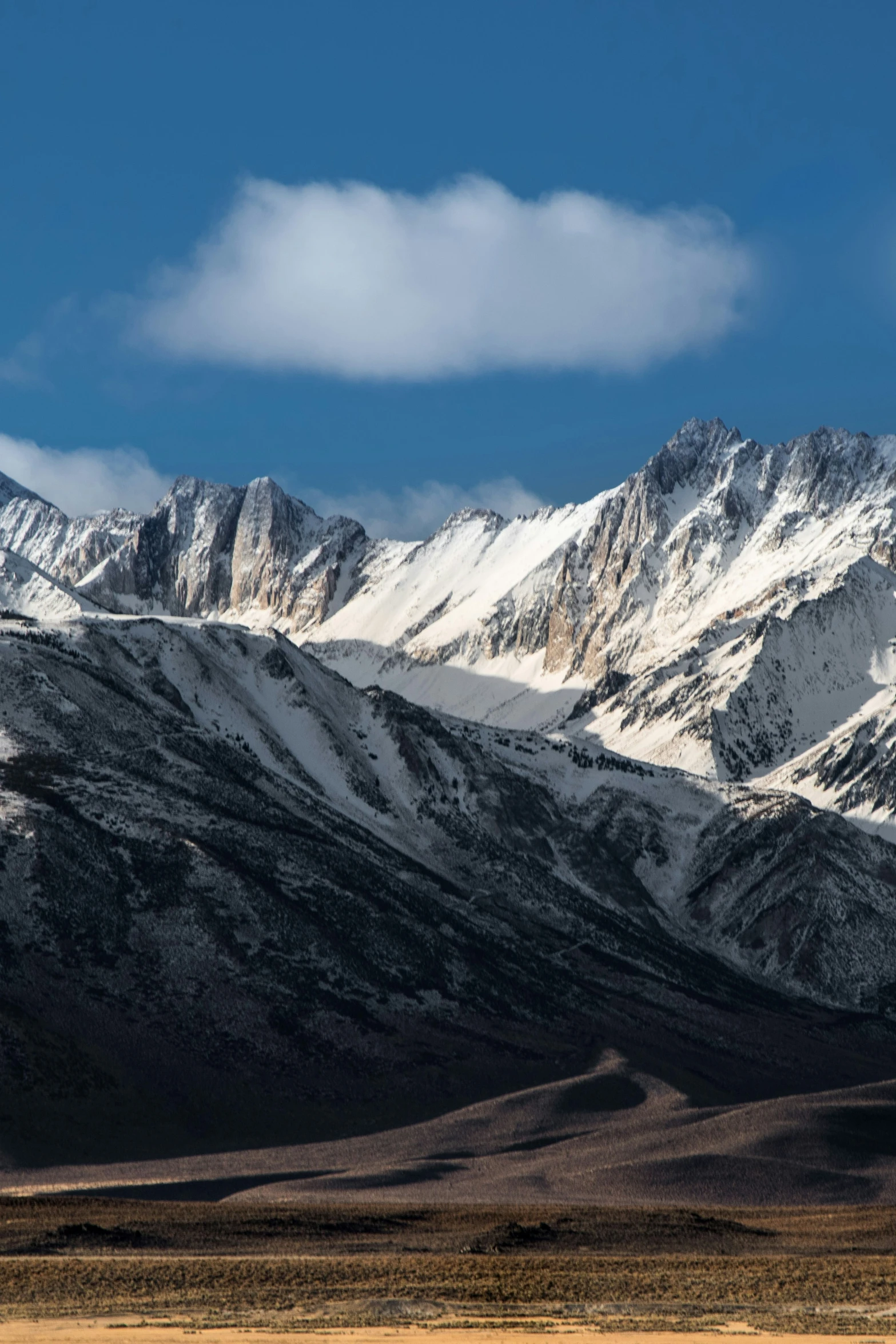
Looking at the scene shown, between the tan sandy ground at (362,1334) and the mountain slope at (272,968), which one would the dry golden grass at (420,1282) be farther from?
the mountain slope at (272,968)

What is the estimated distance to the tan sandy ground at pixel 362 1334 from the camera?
1761 inches

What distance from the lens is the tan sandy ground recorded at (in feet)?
147

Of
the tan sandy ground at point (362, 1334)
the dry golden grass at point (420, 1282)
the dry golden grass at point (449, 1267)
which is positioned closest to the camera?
the tan sandy ground at point (362, 1334)

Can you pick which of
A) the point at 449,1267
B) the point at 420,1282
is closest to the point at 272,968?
the point at 449,1267

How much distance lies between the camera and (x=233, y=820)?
16162cm

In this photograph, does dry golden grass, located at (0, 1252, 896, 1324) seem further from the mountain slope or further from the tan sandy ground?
the mountain slope

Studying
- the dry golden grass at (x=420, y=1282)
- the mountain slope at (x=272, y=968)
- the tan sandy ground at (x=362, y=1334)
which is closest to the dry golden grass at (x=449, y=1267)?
the dry golden grass at (x=420, y=1282)

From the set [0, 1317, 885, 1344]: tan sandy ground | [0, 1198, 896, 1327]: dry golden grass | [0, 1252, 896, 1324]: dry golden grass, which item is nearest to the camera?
[0, 1317, 885, 1344]: tan sandy ground

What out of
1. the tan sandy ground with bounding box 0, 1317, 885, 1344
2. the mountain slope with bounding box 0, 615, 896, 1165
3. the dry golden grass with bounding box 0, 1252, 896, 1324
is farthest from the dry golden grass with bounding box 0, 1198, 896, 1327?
the mountain slope with bounding box 0, 615, 896, 1165

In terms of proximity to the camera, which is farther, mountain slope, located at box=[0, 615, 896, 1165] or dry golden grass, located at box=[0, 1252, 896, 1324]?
mountain slope, located at box=[0, 615, 896, 1165]

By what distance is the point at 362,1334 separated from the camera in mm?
46562

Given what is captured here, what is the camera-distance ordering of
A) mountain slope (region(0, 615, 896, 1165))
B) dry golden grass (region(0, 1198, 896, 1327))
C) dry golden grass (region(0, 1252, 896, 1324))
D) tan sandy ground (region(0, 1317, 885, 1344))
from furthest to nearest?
mountain slope (region(0, 615, 896, 1165)) < dry golden grass (region(0, 1252, 896, 1324)) < dry golden grass (region(0, 1198, 896, 1327)) < tan sandy ground (region(0, 1317, 885, 1344))

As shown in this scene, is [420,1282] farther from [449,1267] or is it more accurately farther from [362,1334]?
[362,1334]

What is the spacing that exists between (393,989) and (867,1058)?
186ft
